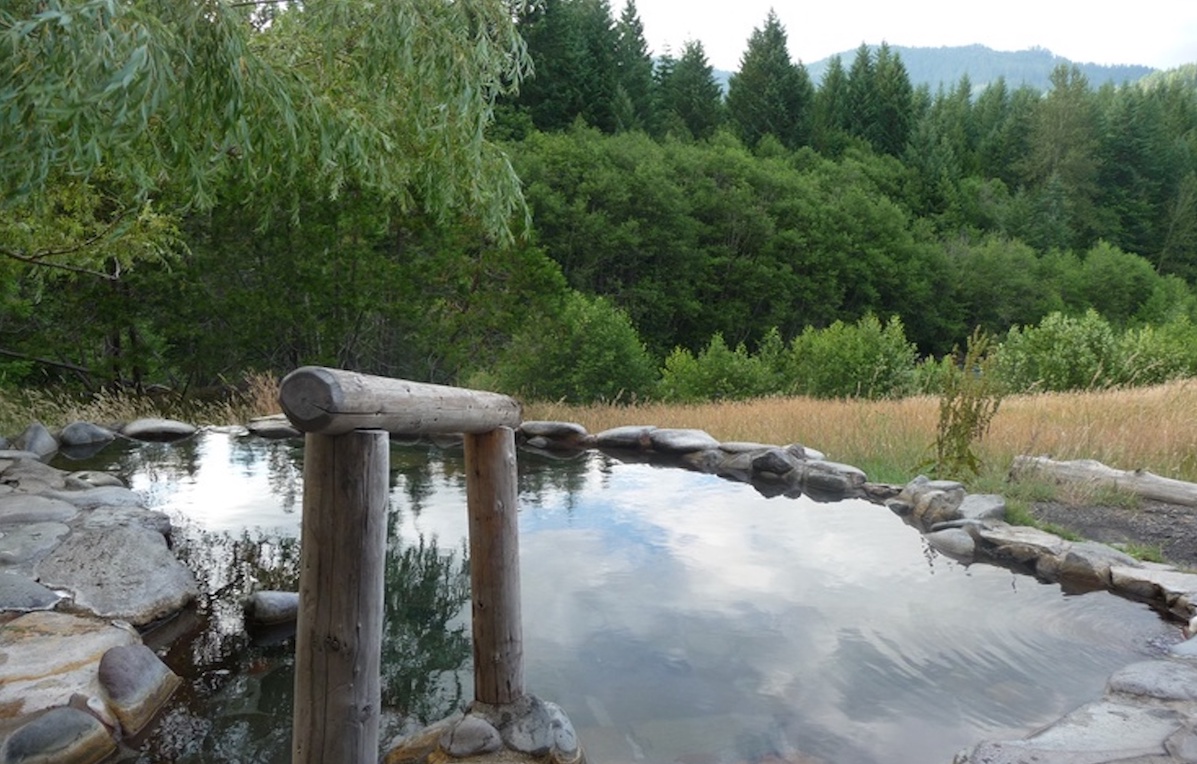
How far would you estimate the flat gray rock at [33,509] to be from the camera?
5.55 m

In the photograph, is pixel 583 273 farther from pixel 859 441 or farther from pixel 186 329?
pixel 859 441

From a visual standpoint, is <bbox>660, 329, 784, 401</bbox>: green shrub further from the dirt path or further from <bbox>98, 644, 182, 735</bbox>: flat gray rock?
<bbox>98, 644, 182, 735</bbox>: flat gray rock

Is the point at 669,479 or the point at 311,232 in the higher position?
the point at 311,232

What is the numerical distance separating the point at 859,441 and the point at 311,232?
6.95 m

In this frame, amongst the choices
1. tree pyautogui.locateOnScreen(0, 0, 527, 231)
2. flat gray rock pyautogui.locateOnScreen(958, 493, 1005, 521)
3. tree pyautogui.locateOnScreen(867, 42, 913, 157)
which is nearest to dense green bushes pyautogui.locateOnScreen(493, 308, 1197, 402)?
tree pyautogui.locateOnScreen(0, 0, 527, 231)

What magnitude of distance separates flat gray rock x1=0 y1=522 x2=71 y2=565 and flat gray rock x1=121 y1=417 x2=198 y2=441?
4375 millimetres

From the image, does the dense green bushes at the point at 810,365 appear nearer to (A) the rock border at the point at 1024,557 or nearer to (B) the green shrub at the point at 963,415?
(A) the rock border at the point at 1024,557

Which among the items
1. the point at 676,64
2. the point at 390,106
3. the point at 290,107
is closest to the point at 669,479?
the point at 390,106

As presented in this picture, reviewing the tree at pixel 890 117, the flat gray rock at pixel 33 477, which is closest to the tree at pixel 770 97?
the tree at pixel 890 117

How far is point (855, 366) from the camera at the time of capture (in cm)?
1347

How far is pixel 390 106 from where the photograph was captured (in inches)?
270

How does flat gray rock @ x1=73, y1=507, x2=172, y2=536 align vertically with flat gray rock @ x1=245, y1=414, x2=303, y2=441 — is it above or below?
above

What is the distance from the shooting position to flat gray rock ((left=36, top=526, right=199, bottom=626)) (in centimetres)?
465

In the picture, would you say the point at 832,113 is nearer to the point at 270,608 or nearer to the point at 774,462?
the point at 774,462
